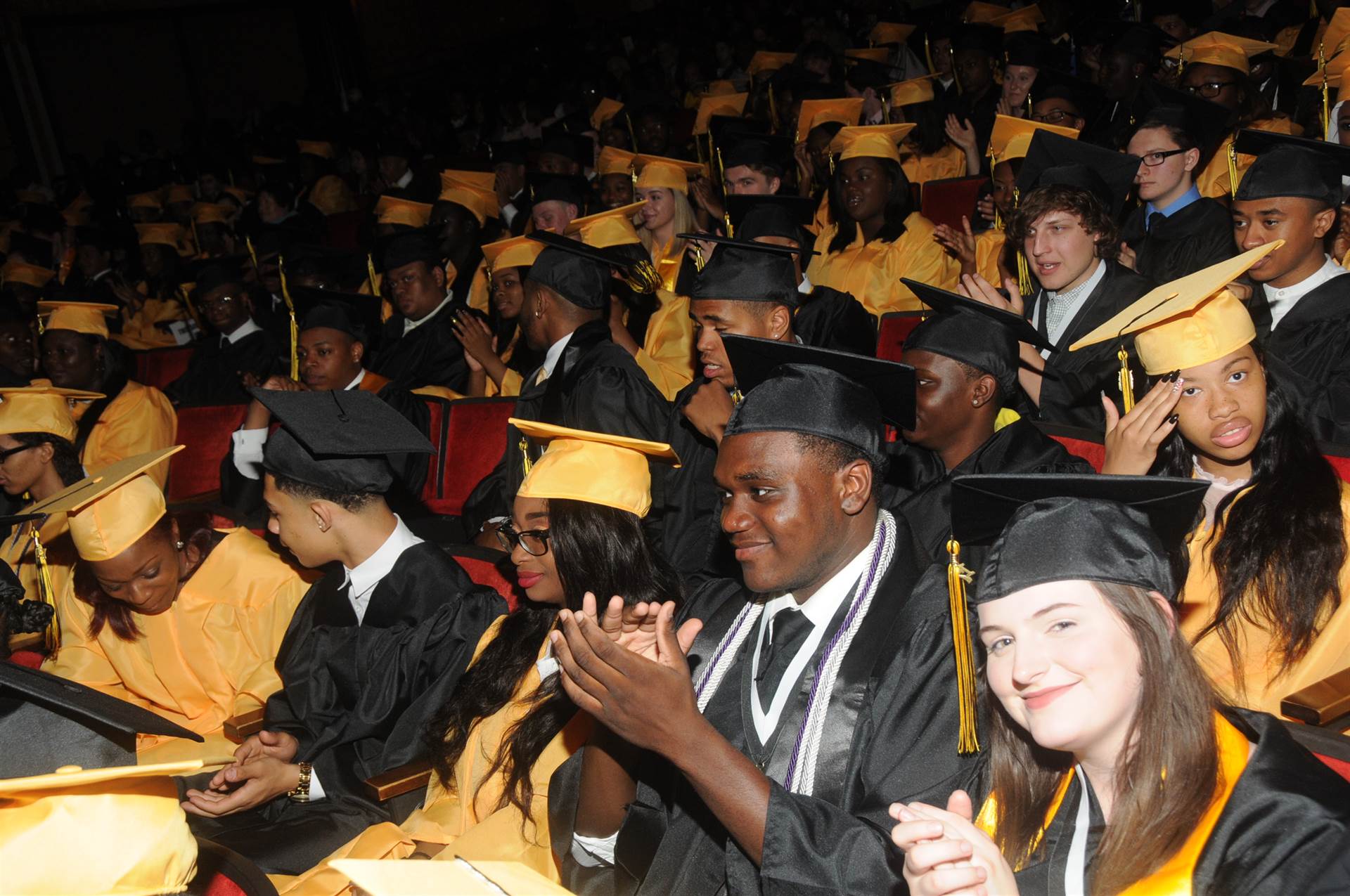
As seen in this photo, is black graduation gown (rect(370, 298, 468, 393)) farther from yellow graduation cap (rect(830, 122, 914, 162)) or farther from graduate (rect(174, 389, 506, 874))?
graduate (rect(174, 389, 506, 874))

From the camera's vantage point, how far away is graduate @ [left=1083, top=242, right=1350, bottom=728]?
2.31 m

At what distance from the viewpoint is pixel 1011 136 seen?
18.3 feet

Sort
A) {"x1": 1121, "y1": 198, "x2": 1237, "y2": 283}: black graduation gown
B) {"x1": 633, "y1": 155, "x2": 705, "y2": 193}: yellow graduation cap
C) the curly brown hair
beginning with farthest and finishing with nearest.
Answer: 1. {"x1": 633, "y1": 155, "x2": 705, "y2": 193}: yellow graduation cap
2. {"x1": 1121, "y1": 198, "x2": 1237, "y2": 283}: black graduation gown
3. the curly brown hair

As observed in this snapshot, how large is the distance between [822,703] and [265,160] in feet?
39.4

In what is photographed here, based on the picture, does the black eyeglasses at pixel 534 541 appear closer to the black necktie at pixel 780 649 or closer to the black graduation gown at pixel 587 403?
the black necktie at pixel 780 649

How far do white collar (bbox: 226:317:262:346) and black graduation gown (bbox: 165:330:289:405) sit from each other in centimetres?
2

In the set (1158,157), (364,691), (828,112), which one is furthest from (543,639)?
(828,112)

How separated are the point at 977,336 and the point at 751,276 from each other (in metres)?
0.94

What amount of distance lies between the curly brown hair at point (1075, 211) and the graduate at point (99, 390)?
173 inches

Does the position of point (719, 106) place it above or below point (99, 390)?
above

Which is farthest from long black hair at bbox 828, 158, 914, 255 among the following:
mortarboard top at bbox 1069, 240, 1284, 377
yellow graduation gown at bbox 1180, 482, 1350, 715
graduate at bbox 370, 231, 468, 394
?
yellow graduation gown at bbox 1180, 482, 1350, 715

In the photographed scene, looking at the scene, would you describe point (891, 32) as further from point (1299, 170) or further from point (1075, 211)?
point (1299, 170)

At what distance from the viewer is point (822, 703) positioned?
2014 mm

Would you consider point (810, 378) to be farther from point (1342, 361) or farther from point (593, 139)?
point (593, 139)
